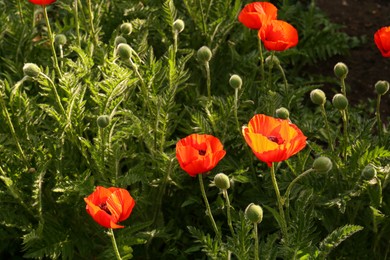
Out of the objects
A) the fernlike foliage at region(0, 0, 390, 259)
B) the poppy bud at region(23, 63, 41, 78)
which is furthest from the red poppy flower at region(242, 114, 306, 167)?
the poppy bud at region(23, 63, 41, 78)

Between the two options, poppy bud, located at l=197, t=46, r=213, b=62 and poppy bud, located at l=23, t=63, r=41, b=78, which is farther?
poppy bud, located at l=197, t=46, r=213, b=62

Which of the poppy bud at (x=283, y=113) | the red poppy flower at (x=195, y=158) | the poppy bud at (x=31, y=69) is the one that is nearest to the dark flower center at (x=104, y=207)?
the red poppy flower at (x=195, y=158)

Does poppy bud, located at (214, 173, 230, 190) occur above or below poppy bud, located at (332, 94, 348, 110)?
below

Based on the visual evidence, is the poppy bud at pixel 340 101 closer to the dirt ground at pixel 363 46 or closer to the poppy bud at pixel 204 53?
the poppy bud at pixel 204 53

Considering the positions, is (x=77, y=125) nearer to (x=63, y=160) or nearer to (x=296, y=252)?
(x=63, y=160)

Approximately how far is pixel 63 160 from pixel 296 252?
0.96 m

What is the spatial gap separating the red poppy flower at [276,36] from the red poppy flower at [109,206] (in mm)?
768

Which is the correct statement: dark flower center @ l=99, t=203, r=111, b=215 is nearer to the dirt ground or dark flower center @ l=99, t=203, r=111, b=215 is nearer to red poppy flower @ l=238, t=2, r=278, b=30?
red poppy flower @ l=238, t=2, r=278, b=30

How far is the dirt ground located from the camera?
375cm

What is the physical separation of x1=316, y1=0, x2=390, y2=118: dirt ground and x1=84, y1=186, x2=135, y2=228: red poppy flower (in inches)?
77.1

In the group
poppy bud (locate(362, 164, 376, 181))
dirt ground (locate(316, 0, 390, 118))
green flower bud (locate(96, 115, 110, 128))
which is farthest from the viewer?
dirt ground (locate(316, 0, 390, 118))

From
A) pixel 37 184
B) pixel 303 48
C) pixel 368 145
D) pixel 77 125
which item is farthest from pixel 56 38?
pixel 303 48

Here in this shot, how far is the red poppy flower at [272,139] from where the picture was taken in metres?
1.83

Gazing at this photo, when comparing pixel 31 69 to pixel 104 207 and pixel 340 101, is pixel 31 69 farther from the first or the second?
pixel 340 101
